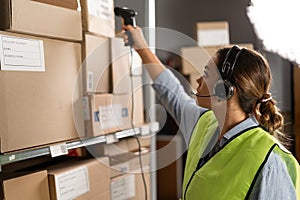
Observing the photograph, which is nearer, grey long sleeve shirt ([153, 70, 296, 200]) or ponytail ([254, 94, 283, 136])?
grey long sleeve shirt ([153, 70, 296, 200])

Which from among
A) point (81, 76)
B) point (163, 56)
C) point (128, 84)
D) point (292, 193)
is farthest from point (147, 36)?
point (163, 56)

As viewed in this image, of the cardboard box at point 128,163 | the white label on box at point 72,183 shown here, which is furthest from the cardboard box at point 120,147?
the white label on box at point 72,183

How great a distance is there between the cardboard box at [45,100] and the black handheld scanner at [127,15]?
1.10 feet

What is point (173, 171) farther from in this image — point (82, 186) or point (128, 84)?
point (82, 186)

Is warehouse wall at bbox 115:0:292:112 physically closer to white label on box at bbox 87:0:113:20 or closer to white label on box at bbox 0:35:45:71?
white label on box at bbox 87:0:113:20

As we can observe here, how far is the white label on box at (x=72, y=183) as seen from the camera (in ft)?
4.06

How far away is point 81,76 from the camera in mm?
1401

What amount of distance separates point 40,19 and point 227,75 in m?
0.65

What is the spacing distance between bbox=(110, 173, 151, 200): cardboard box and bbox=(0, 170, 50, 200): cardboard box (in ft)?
1.44

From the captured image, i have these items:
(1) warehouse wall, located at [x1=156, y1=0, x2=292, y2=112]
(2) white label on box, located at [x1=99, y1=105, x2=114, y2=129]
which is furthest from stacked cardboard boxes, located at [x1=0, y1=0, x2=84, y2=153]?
(1) warehouse wall, located at [x1=156, y1=0, x2=292, y2=112]

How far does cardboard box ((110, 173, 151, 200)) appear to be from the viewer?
161 cm

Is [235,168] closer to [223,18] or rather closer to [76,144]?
[76,144]

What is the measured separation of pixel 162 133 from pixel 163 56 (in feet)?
2.52

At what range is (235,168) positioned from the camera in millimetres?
1259
